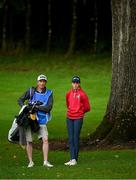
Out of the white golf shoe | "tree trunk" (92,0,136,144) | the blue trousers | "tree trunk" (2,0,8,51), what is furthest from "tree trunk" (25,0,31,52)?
the white golf shoe

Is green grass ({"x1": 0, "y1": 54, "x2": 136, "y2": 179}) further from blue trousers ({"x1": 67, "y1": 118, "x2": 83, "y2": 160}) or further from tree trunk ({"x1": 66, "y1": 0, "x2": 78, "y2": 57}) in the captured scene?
tree trunk ({"x1": 66, "y1": 0, "x2": 78, "y2": 57})

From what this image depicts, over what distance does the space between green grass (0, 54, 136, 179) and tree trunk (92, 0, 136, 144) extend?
3.93 ft

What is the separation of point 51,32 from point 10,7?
372 centimetres

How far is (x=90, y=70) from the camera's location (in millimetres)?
42469

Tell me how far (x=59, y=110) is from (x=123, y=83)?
35.2 feet

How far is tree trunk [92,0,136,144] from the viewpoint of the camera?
706 inches

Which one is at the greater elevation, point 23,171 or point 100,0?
point 100,0

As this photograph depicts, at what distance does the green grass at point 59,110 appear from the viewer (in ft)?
43.2

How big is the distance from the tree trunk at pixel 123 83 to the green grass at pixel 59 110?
1.20 metres

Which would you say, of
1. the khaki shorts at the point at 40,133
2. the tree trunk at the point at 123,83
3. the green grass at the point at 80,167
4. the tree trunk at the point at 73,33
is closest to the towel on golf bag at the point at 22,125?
the khaki shorts at the point at 40,133

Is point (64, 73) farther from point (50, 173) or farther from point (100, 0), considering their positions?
point (50, 173)

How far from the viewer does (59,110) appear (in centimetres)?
2866

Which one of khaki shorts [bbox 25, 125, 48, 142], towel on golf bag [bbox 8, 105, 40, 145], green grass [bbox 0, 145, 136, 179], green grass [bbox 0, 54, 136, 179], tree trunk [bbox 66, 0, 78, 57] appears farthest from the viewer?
tree trunk [bbox 66, 0, 78, 57]

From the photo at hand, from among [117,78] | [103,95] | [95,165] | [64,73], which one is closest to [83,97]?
[95,165]
